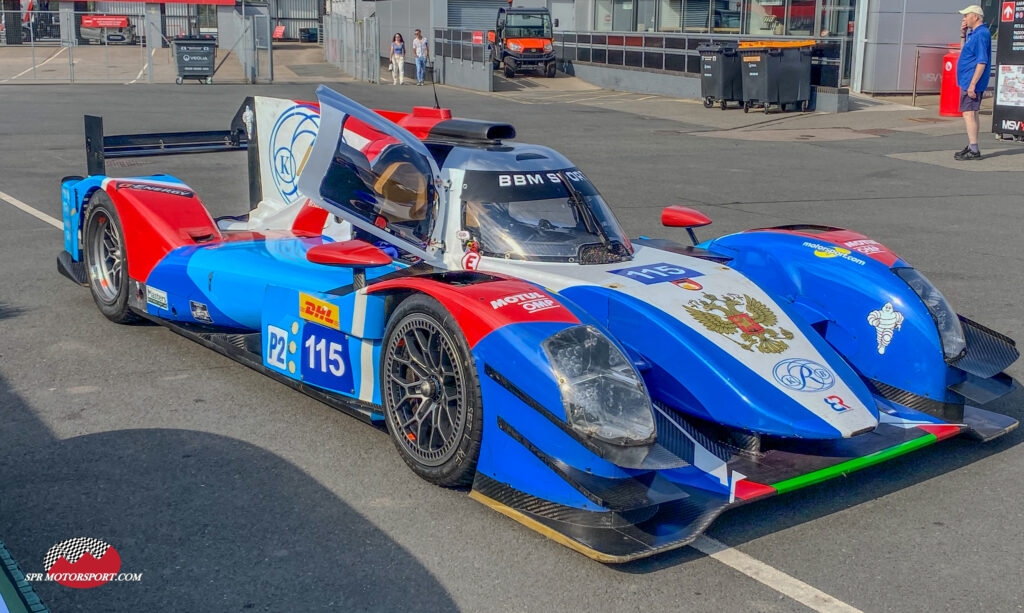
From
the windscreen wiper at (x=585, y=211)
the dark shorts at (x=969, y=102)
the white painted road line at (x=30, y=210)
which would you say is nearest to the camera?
the windscreen wiper at (x=585, y=211)

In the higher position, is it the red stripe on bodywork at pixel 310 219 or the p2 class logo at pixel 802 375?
→ the red stripe on bodywork at pixel 310 219

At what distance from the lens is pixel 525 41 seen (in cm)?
3806

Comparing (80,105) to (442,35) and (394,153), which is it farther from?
(394,153)

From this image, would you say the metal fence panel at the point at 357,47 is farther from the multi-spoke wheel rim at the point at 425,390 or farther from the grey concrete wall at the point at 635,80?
the multi-spoke wheel rim at the point at 425,390

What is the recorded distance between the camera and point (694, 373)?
15.7ft

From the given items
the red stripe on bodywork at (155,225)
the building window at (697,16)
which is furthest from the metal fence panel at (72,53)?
the red stripe on bodywork at (155,225)

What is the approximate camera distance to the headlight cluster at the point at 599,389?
4227 millimetres

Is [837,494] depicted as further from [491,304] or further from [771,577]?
[491,304]

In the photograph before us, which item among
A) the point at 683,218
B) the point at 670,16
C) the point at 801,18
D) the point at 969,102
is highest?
the point at 670,16

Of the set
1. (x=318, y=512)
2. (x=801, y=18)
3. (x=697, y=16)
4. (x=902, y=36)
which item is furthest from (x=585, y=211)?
(x=697, y=16)

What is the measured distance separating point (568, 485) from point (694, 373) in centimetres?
90

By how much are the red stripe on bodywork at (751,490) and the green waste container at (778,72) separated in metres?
21.5

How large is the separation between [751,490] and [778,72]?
859 inches

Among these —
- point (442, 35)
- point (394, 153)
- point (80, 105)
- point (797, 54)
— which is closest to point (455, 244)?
point (394, 153)
